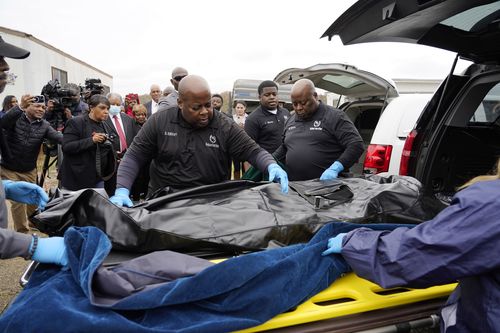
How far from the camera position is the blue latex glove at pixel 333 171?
9.55 ft

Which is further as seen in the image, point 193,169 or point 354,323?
point 193,169

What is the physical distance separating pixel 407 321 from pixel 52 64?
16.1 metres

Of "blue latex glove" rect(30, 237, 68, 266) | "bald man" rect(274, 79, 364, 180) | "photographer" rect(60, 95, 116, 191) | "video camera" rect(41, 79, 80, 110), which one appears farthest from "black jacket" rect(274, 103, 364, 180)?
"video camera" rect(41, 79, 80, 110)

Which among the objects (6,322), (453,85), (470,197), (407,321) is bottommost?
(407,321)

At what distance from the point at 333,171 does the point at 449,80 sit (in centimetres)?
107

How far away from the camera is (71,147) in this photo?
12.0 ft

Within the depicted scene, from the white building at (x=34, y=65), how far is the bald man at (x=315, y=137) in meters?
10.4

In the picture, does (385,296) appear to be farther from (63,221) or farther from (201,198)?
(63,221)

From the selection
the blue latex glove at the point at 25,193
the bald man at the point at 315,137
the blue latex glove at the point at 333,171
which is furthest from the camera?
the bald man at the point at 315,137

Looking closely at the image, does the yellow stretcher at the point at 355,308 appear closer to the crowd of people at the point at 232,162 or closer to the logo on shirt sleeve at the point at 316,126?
the crowd of people at the point at 232,162

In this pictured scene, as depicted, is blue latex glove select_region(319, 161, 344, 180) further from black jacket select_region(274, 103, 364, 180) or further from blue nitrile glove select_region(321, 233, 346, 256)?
blue nitrile glove select_region(321, 233, 346, 256)

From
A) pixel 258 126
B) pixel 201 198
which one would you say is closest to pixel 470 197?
pixel 201 198

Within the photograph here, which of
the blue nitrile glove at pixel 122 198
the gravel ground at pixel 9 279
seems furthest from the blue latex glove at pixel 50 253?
the gravel ground at pixel 9 279

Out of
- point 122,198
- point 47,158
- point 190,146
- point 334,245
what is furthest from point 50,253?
point 47,158
